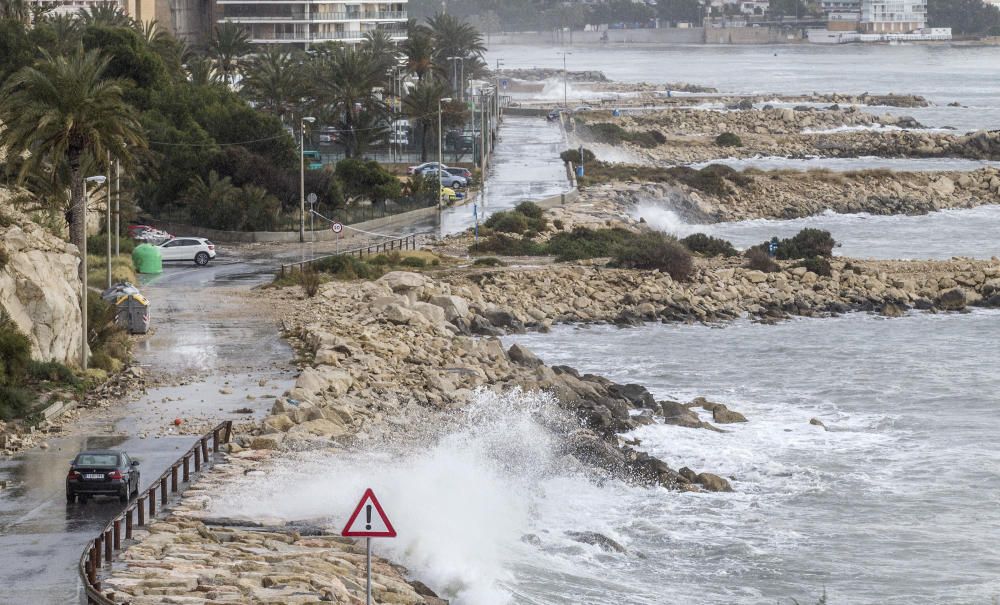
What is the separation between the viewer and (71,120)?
→ 40.7 meters

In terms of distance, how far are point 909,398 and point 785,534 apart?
1644 centimetres

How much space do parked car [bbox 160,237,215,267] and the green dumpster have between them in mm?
2528

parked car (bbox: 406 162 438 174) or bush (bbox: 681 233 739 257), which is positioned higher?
parked car (bbox: 406 162 438 174)

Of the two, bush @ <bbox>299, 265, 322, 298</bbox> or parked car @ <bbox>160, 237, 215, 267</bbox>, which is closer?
bush @ <bbox>299, 265, 322, 298</bbox>

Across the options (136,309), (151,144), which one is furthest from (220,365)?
(151,144)

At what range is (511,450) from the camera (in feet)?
119

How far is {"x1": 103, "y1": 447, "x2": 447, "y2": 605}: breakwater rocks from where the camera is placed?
22.0 metres

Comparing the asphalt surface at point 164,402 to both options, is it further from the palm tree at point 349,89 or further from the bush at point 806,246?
the palm tree at point 349,89

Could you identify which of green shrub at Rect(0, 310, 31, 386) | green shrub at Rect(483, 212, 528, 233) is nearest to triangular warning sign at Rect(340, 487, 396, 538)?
green shrub at Rect(0, 310, 31, 386)

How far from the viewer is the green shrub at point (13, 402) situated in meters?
33.2

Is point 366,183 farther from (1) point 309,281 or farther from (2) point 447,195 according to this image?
(1) point 309,281

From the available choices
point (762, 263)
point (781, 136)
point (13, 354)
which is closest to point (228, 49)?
point (762, 263)

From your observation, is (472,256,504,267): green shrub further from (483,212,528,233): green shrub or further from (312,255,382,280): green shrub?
(483,212,528,233): green shrub

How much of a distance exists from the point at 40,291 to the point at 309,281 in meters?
16.4
